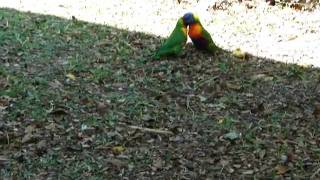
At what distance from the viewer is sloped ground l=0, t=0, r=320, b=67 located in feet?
18.9

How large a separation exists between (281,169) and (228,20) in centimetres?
338

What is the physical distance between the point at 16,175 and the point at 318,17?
4.51m

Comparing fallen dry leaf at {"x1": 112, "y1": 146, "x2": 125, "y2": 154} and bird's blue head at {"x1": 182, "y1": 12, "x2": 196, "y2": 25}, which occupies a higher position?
bird's blue head at {"x1": 182, "y1": 12, "x2": 196, "y2": 25}

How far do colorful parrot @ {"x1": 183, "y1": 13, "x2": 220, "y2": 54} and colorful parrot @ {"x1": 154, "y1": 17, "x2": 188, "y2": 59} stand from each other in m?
0.08

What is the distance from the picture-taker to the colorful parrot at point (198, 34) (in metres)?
A: 5.30

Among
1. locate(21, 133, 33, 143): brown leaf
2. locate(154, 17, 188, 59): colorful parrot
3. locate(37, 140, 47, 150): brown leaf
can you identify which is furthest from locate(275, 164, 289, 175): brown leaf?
locate(154, 17, 188, 59): colorful parrot

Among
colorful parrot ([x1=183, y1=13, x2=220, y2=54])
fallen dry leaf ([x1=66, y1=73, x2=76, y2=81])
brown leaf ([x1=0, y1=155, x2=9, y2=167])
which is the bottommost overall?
brown leaf ([x1=0, y1=155, x2=9, y2=167])

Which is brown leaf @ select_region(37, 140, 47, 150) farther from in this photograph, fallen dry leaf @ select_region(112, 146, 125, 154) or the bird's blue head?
the bird's blue head

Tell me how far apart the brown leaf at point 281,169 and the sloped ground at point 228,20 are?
2001 millimetres

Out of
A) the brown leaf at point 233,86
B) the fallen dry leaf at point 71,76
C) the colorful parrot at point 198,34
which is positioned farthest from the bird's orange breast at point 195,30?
the fallen dry leaf at point 71,76

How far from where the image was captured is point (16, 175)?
3.35m

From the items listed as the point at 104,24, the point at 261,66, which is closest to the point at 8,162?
the point at 261,66

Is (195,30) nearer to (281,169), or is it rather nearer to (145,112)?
(145,112)

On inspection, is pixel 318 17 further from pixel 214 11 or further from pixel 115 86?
pixel 115 86
